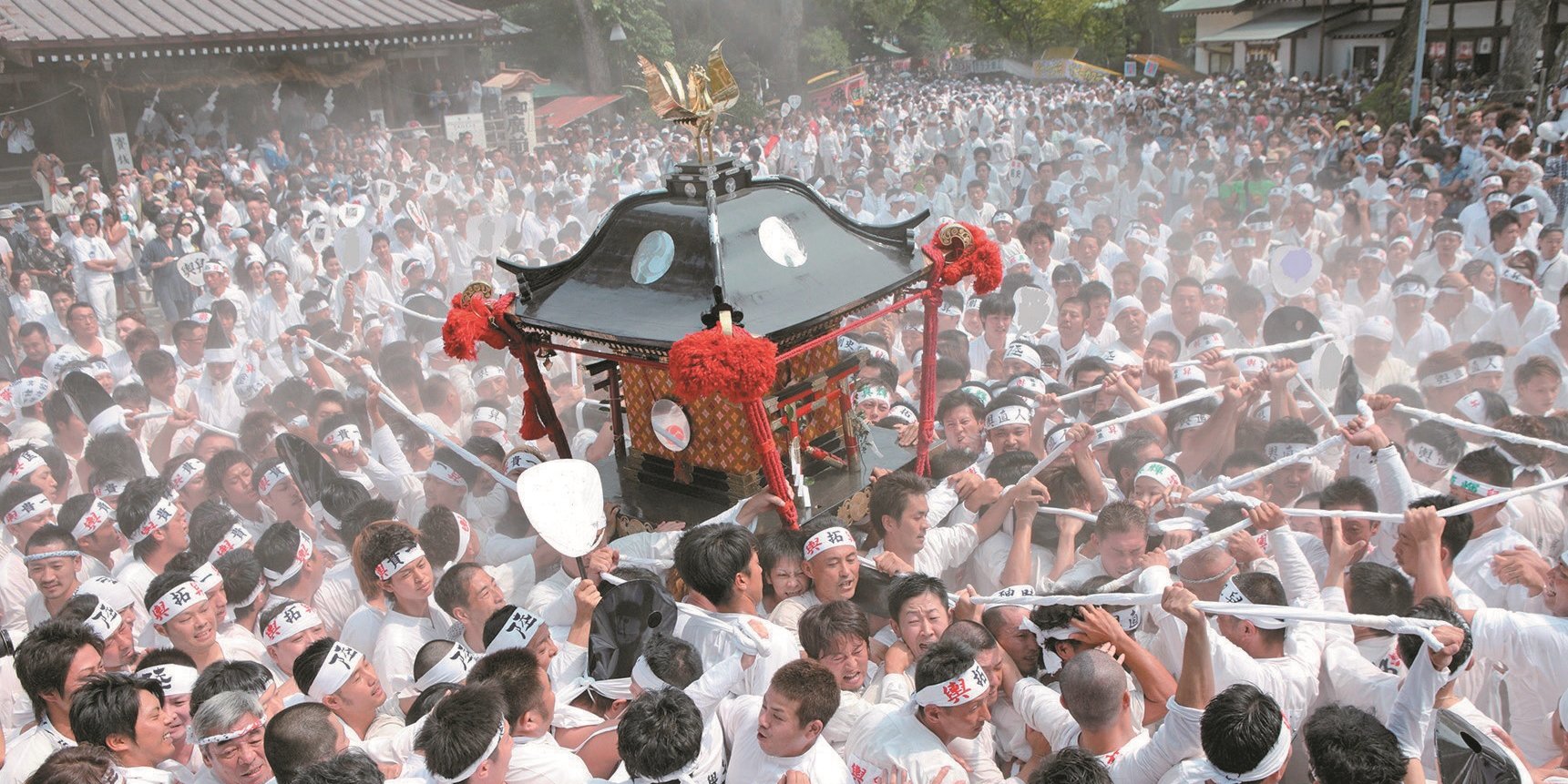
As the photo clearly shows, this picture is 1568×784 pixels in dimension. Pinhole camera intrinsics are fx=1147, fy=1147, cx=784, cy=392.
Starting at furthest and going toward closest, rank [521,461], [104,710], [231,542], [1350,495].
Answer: [521,461], [231,542], [1350,495], [104,710]

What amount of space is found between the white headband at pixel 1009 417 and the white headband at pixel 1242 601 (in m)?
1.79

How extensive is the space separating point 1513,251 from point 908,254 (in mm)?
6021

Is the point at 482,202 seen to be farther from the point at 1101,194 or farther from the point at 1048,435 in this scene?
the point at 1048,435

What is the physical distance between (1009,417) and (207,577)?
3.64 m

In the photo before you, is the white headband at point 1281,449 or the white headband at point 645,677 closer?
the white headband at point 645,677

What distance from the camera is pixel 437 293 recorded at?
10.6 m

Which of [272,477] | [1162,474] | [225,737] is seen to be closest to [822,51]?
[272,477]

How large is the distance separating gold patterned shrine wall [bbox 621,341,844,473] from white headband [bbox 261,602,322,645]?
1636 mm

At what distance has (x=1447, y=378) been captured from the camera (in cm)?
632

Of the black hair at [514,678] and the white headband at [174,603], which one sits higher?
the black hair at [514,678]

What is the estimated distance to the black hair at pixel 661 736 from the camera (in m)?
3.25

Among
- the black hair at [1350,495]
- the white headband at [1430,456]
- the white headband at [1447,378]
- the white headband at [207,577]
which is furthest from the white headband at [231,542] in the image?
the white headband at [1447,378]

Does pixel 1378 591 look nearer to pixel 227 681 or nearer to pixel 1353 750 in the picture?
pixel 1353 750

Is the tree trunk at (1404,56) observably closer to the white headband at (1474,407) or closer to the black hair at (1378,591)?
the white headband at (1474,407)
